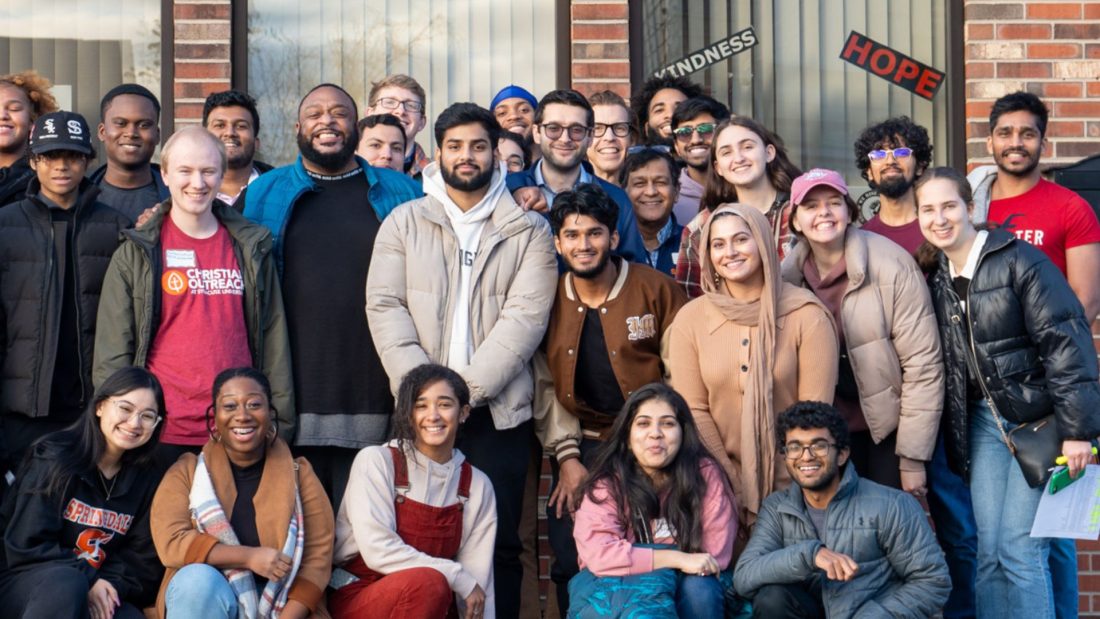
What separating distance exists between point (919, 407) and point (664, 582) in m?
1.18

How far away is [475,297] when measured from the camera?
5.86 m

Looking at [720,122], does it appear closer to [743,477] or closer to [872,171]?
[872,171]

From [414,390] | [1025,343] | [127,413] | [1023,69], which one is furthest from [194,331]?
[1023,69]

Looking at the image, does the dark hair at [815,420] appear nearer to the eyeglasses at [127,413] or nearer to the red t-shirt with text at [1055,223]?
the red t-shirt with text at [1055,223]

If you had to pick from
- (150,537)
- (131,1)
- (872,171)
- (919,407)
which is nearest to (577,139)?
(872,171)

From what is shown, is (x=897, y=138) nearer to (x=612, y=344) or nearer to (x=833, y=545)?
(x=612, y=344)

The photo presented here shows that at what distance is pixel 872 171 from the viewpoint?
6.41m

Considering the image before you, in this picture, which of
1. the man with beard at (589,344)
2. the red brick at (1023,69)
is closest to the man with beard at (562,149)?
the man with beard at (589,344)

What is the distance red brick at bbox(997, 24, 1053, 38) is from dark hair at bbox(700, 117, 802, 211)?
1.99 metres

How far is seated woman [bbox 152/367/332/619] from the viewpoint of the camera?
5262mm

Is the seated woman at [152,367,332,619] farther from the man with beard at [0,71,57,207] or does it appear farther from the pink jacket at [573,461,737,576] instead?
Result: the man with beard at [0,71,57,207]

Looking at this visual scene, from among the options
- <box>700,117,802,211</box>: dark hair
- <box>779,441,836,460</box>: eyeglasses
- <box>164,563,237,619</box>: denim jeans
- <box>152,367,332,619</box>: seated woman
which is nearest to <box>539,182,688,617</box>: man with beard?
<box>700,117,802,211</box>: dark hair

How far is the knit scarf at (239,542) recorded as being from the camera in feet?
17.3

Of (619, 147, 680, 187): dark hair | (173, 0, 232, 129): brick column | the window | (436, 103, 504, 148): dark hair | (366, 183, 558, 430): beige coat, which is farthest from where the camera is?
the window
